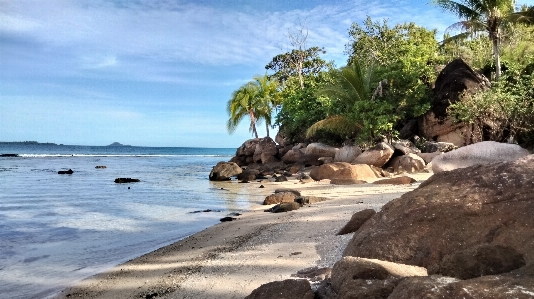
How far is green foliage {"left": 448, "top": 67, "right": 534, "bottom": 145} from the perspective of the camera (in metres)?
15.3

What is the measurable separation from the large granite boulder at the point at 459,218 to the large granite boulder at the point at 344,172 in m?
11.6

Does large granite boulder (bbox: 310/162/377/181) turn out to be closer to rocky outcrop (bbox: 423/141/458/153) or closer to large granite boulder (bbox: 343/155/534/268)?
rocky outcrop (bbox: 423/141/458/153)

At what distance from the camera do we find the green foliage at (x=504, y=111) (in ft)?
50.2

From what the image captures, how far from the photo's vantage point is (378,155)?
56.4ft

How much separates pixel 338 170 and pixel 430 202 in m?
12.3

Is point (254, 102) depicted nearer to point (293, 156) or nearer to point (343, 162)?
point (293, 156)

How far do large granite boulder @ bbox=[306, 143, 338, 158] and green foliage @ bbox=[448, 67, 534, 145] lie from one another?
6.89 meters

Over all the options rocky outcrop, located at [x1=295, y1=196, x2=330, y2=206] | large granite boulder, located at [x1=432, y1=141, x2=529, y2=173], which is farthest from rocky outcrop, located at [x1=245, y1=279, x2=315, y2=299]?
large granite boulder, located at [x1=432, y1=141, x2=529, y2=173]

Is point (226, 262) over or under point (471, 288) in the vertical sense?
under

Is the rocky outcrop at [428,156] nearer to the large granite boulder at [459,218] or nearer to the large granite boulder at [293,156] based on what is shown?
the large granite boulder at [293,156]

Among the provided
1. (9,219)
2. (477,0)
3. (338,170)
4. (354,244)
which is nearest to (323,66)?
(477,0)

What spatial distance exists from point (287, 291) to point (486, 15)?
22.6m

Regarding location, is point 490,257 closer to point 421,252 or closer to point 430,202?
point 421,252

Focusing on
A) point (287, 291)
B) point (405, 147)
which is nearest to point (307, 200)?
point (287, 291)
